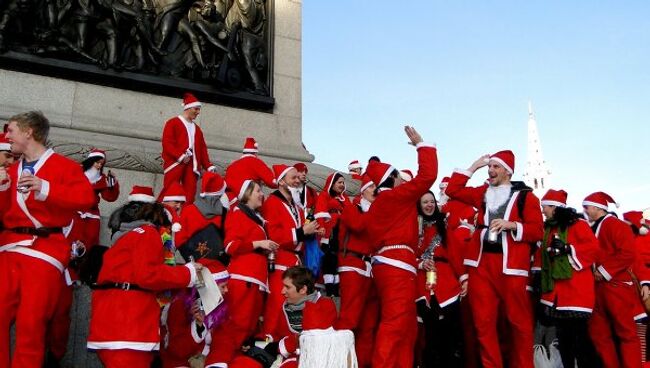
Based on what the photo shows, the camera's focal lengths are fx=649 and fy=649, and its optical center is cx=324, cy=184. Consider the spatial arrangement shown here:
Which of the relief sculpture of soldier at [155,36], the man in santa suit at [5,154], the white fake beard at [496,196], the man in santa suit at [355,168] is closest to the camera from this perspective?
the man in santa suit at [5,154]

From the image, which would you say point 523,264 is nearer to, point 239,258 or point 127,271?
point 239,258

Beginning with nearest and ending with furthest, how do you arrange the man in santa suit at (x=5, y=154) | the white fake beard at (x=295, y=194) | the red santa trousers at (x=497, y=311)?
1. the man in santa suit at (x=5, y=154)
2. the red santa trousers at (x=497, y=311)
3. the white fake beard at (x=295, y=194)

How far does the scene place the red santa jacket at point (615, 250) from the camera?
7707 millimetres

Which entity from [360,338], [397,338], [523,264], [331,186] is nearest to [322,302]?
[397,338]

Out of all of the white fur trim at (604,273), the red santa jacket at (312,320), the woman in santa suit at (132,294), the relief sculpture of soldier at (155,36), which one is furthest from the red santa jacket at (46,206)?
the white fur trim at (604,273)

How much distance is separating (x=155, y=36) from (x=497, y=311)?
667cm

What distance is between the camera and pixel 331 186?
9.27 m

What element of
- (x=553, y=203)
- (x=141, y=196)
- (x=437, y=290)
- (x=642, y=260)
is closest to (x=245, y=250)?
(x=141, y=196)

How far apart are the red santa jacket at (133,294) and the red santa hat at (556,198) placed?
458 centimetres

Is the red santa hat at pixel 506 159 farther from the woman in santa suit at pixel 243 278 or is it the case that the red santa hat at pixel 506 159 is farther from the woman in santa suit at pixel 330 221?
the woman in santa suit at pixel 243 278

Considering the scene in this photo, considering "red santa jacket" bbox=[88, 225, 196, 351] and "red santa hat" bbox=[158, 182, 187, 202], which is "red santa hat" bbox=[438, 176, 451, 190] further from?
→ "red santa jacket" bbox=[88, 225, 196, 351]

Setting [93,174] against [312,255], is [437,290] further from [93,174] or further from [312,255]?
[93,174]

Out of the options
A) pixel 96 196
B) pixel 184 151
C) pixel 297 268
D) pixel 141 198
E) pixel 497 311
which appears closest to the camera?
pixel 141 198

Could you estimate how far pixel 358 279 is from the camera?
7008 millimetres
